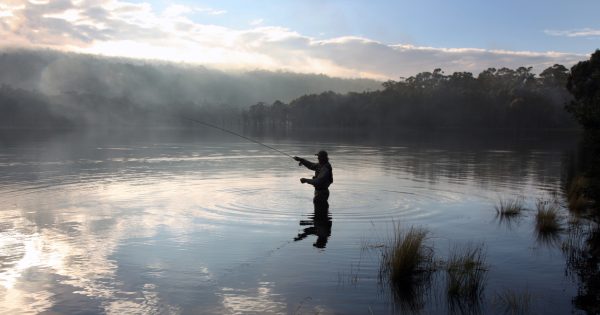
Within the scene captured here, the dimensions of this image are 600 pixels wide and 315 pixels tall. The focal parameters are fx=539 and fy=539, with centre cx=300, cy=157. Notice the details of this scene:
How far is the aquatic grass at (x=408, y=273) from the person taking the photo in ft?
32.8

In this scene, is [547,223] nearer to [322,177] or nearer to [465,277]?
[322,177]

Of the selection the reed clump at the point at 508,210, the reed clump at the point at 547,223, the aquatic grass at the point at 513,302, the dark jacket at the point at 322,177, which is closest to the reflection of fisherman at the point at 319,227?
the dark jacket at the point at 322,177

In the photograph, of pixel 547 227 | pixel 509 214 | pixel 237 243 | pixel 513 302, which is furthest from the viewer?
pixel 509 214

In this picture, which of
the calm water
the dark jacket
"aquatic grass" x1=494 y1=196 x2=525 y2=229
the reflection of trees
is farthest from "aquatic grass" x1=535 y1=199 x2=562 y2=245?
the dark jacket

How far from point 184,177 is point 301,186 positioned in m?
7.67

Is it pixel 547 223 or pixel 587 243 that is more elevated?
pixel 547 223

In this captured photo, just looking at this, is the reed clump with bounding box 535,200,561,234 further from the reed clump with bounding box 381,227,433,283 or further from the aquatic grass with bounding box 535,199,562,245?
the reed clump with bounding box 381,227,433,283

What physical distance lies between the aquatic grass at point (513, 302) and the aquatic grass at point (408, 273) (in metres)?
1.31

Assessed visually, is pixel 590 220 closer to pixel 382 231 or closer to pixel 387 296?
pixel 382 231

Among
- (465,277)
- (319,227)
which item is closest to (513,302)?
(465,277)

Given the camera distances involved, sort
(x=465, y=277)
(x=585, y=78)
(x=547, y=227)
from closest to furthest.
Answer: (x=465, y=277) < (x=547, y=227) < (x=585, y=78)

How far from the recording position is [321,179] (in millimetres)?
18312

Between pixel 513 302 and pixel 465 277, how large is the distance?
3.52 ft

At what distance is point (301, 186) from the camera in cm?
2648
